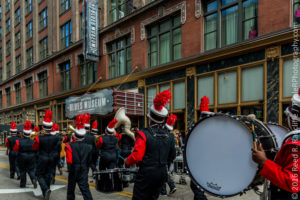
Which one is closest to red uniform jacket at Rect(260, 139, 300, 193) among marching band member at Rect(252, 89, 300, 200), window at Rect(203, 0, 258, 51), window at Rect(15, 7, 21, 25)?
marching band member at Rect(252, 89, 300, 200)

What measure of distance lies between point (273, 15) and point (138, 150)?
29.3 ft

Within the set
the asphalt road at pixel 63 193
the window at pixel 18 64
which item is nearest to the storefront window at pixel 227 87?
the asphalt road at pixel 63 193

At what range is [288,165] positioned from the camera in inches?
89.7

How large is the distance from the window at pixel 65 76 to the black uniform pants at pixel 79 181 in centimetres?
1921

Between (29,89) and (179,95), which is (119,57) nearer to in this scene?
(179,95)

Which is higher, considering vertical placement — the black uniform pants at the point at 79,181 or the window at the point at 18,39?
the window at the point at 18,39

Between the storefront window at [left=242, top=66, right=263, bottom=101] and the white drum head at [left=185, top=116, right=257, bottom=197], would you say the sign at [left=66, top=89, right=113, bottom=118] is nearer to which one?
the storefront window at [left=242, top=66, right=263, bottom=101]

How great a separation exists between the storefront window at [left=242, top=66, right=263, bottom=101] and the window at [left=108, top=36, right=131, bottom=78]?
26.9 ft

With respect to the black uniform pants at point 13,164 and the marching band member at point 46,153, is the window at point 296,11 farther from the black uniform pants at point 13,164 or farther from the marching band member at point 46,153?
the black uniform pants at point 13,164

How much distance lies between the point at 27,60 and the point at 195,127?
32.2m

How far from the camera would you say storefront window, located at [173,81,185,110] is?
1393 cm

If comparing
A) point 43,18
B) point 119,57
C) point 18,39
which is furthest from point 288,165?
point 18,39

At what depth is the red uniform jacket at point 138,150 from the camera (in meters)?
4.04

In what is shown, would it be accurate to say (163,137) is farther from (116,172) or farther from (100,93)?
(100,93)
